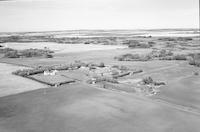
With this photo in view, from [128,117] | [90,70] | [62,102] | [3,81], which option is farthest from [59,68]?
[128,117]

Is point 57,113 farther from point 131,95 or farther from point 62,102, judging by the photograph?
point 131,95

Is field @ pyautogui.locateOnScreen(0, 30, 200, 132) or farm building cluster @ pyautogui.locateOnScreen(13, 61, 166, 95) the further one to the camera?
farm building cluster @ pyautogui.locateOnScreen(13, 61, 166, 95)

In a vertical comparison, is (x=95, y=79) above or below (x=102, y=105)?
above

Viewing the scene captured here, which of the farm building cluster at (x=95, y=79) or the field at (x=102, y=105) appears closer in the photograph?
the field at (x=102, y=105)

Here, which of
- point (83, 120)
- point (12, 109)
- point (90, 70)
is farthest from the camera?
point (90, 70)

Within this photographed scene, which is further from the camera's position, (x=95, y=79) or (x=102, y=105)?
(x=95, y=79)

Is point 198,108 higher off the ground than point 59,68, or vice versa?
point 59,68

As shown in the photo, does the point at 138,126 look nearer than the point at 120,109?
Yes

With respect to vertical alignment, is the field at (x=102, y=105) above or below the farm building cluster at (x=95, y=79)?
below

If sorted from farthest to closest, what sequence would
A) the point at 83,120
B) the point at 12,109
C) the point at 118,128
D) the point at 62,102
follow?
the point at 62,102, the point at 12,109, the point at 83,120, the point at 118,128

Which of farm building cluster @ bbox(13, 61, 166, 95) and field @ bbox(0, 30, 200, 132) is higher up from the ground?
farm building cluster @ bbox(13, 61, 166, 95)
